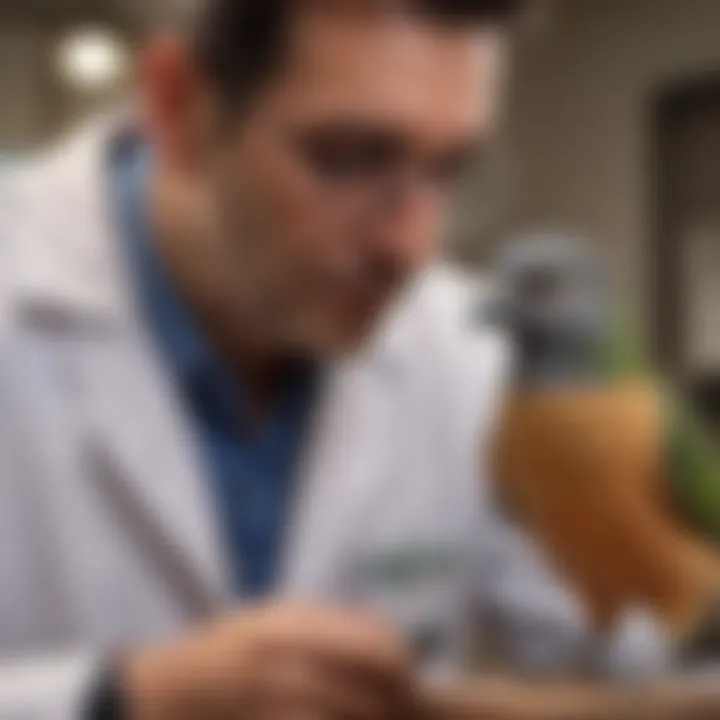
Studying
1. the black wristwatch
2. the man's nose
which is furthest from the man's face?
the black wristwatch

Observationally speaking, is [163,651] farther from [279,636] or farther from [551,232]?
[551,232]

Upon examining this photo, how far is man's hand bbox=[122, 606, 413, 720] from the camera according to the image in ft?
1.17

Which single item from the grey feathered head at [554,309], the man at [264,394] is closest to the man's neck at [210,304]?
the man at [264,394]

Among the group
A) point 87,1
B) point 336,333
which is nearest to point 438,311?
point 336,333

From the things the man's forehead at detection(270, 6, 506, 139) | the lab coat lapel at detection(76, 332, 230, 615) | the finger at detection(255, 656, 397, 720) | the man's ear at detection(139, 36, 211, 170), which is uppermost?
the man's ear at detection(139, 36, 211, 170)

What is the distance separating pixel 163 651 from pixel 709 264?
7.2 inches

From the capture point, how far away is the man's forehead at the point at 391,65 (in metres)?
0.36

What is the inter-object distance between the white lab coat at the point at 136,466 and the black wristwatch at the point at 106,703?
4cm

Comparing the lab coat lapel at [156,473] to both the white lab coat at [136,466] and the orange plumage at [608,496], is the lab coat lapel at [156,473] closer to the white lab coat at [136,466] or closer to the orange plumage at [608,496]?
the white lab coat at [136,466]

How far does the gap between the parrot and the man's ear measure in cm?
11

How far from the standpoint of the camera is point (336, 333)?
0.40 metres

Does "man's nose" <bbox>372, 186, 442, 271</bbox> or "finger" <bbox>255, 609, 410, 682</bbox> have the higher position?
"man's nose" <bbox>372, 186, 442, 271</bbox>

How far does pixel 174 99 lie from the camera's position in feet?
1.32

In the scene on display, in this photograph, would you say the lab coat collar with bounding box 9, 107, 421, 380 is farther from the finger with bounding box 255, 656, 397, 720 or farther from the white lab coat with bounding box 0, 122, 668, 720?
the finger with bounding box 255, 656, 397, 720
